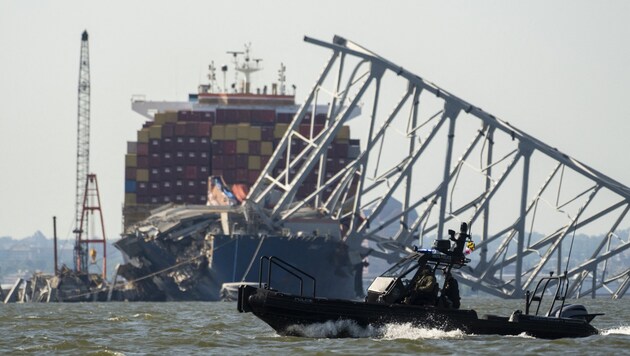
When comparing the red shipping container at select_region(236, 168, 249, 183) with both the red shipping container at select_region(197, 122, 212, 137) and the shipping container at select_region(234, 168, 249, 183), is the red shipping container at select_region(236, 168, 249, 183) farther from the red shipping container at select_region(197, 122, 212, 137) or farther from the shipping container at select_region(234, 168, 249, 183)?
the red shipping container at select_region(197, 122, 212, 137)

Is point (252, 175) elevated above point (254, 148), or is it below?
below

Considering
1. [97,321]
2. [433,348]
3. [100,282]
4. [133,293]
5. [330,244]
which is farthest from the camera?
[100,282]

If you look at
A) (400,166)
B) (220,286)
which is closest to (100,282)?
(220,286)

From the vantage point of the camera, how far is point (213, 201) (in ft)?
448

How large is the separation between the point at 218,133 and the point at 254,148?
4.59m

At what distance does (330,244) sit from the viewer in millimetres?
113500

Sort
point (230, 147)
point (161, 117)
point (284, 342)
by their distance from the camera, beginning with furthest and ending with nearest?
point (161, 117) < point (230, 147) < point (284, 342)

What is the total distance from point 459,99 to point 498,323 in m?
62.2

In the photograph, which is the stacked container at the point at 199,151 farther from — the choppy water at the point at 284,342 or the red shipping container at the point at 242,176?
the choppy water at the point at 284,342

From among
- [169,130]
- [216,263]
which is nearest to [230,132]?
[169,130]

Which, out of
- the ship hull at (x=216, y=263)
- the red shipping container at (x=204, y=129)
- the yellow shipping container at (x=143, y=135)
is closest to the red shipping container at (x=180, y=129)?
the red shipping container at (x=204, y=129)

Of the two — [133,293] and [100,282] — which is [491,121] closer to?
[133,293]

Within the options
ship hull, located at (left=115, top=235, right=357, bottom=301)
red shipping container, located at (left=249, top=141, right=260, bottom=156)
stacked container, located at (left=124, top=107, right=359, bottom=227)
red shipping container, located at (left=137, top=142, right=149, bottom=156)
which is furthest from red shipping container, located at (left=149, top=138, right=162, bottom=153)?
ship hull, located at (left=115, top=235, right=357, bottom=301)

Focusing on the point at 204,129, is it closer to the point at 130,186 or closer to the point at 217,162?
the point at 217,162
